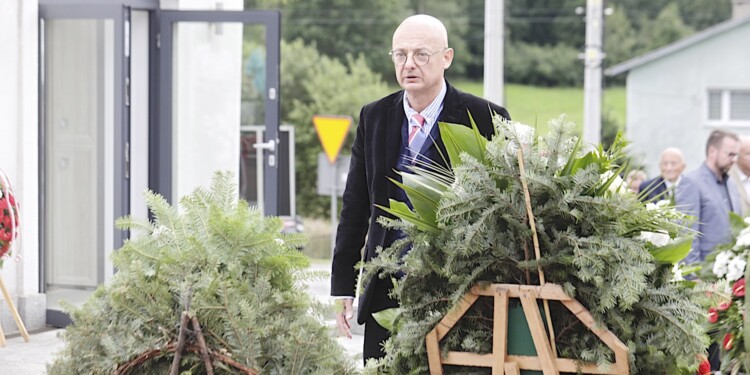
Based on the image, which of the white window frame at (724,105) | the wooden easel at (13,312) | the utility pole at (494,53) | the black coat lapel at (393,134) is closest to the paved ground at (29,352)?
the wooden easel at (13,312)

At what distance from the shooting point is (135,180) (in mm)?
9383

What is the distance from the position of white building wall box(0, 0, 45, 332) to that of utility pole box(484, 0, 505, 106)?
6.92 metres

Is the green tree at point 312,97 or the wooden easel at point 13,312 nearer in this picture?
the wooden easel at point 13,312

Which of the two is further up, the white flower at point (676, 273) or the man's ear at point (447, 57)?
the man's ear at point (447, 57)

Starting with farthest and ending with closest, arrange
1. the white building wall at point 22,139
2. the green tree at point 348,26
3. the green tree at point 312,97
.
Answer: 1. the green tree at point 348,26
2. the green tree at point 312,97
3. the white building wall at point 22,139

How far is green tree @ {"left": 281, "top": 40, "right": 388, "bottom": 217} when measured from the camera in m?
39.3

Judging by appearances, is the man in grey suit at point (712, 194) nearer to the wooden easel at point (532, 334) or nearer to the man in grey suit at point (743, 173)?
the man in grey suit at point (743, 173)

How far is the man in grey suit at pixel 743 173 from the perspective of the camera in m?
8.55

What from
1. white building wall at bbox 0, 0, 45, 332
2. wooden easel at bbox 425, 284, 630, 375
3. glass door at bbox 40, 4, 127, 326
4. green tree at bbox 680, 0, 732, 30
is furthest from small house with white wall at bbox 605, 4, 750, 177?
wooden easel at bbox 425, 284, 630, 375

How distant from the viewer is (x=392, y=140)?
404cm

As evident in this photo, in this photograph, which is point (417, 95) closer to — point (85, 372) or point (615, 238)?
point (615, 238)

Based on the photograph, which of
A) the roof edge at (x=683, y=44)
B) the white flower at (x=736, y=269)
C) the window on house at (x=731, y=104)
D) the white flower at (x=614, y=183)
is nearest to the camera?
the white flower at (x=614, y=183)

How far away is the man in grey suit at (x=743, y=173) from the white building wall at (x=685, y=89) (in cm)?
3594

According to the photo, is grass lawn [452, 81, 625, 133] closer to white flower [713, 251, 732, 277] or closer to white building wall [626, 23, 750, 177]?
white building wall [626, 23, 750, 177]
